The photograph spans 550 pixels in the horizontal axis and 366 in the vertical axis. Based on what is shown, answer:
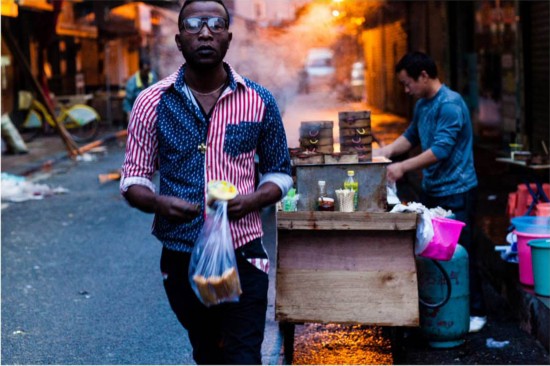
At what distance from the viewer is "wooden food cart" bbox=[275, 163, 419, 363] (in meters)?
4.85

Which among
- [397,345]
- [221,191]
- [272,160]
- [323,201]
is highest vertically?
[272,160]

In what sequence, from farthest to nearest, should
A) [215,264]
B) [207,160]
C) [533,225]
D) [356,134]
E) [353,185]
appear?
[533,225]
[356,134]
[353,185]
[207,160]
[215,264]

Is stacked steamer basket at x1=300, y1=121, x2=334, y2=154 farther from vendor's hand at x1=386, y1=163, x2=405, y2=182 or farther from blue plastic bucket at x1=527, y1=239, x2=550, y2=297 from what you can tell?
blue plastic bucket at x1=527, y1=239, x2=550, y2=297

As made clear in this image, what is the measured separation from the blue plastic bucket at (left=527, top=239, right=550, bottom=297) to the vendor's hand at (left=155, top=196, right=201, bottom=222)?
3.24 m

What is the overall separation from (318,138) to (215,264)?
248 cm

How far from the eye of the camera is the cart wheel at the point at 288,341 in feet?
17.3

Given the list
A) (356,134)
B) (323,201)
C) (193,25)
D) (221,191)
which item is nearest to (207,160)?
(221,191)

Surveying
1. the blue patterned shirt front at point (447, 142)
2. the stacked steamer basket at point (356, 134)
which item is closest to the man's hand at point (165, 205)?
the stacked steamer basket at point (356, 134)

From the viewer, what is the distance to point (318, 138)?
5.32 m

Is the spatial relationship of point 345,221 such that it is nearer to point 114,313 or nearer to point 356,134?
point 356,134

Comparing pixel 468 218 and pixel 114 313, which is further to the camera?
pixel 114 313

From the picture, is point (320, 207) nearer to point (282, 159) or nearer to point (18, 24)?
point (282, 159)

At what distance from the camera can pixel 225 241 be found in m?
2.97

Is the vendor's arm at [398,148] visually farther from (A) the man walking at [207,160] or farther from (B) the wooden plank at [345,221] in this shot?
(A) the man walking at [207,160]
